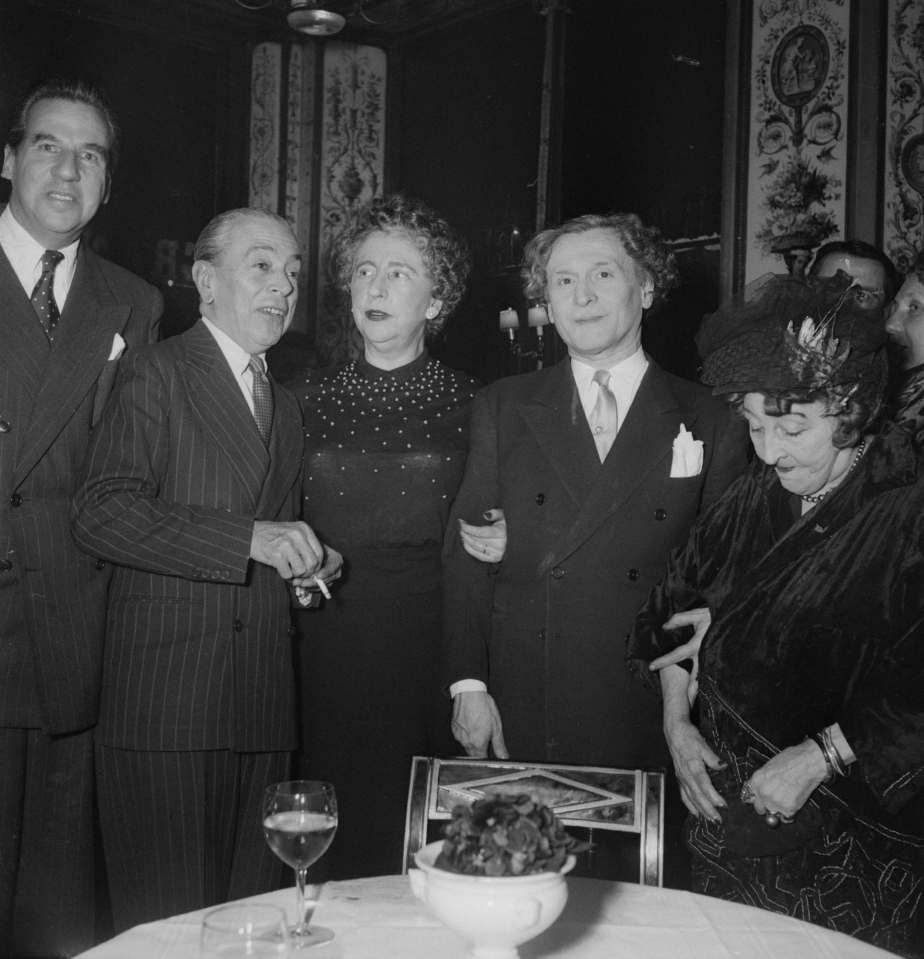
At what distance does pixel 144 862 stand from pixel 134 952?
1.15 meters

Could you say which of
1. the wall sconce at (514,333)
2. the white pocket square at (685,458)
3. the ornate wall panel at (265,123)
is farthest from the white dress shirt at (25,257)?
the ornate wall panel at (265,123)

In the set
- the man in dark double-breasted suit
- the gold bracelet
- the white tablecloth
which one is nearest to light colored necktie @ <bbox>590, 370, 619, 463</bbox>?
the man in dark double-breasted suit

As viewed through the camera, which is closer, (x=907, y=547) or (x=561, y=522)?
(x=907, y=547)

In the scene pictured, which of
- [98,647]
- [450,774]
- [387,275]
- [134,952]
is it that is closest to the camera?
[134,952]

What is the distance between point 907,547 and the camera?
6.60 ft

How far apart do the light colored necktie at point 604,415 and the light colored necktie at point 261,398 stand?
74cm

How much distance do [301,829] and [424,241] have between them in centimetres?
180

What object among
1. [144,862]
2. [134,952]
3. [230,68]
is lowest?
[144,862]

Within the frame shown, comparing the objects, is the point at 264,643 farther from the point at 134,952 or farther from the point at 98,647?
the point at 134,952

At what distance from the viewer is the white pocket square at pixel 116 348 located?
2735mm

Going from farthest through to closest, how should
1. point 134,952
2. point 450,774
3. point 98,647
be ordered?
point 98,647, point 450,774, point 134,952

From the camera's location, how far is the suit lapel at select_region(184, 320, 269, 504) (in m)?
2.56

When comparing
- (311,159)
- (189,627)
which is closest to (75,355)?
(189,627)

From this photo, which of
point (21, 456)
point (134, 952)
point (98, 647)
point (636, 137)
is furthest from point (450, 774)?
point (636, 137)
